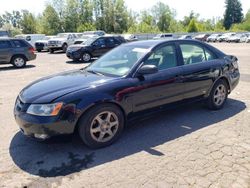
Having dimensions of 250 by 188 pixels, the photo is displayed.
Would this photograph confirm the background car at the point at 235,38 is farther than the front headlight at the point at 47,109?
Yes

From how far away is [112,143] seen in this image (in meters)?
4.16

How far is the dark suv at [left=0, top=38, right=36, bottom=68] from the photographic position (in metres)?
14.0

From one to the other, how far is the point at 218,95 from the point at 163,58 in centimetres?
167

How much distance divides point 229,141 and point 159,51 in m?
1.88

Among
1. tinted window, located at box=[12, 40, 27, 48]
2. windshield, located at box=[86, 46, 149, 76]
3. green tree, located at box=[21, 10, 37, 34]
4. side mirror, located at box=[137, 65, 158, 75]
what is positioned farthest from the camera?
green tree, located at box=[21, 10, 37, 34]

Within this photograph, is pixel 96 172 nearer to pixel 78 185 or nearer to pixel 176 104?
pixel 78 185

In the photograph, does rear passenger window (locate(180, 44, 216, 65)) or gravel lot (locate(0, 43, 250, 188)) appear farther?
rear passenger window (locate(180, 44, 216, 65))

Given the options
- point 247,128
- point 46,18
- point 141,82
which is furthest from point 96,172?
point 46,18

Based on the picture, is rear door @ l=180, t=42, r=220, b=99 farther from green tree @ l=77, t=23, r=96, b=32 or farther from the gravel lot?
→ green tree @ l=77, t=23, r=96, b=32

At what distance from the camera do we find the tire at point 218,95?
5.56 metres

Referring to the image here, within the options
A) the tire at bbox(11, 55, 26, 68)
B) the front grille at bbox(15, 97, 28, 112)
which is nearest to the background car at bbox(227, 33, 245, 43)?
the tire at bbox(11, 55, 26, 68)

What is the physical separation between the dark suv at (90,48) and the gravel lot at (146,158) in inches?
456

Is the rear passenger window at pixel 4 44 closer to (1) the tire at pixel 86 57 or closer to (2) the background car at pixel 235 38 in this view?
(1) the tire at pixel 86 57

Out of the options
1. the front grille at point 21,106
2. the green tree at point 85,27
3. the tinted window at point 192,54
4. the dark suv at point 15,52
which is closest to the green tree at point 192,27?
the green tree at point 85,27
